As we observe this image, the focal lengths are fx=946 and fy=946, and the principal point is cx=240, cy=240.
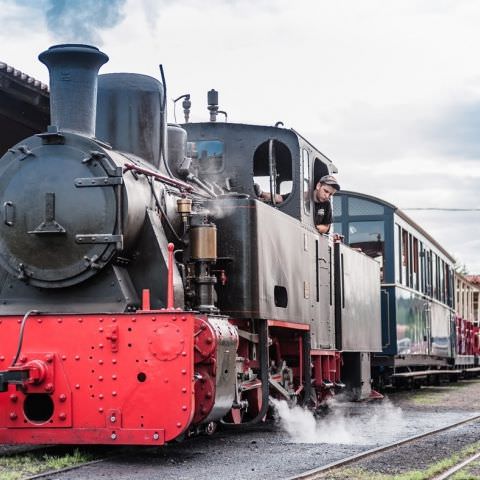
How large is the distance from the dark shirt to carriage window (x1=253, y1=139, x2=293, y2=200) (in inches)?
31.7

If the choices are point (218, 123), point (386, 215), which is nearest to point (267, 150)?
point (218, 123)

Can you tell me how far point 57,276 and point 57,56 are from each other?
163cm

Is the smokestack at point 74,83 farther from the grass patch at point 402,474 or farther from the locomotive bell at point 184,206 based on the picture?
the grass patch at point 402,474

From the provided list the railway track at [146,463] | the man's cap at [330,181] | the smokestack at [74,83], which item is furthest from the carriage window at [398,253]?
the smokestack at [74,83]

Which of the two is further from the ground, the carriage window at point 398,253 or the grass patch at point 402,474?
the carriage window at point 398,253

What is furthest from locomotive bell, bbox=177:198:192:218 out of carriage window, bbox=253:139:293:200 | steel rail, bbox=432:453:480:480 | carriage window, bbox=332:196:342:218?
carriage window, bbox=332:196:342:218

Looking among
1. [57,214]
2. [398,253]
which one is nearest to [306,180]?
[57,214]

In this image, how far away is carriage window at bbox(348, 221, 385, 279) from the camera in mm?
15688

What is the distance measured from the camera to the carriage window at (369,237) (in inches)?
618

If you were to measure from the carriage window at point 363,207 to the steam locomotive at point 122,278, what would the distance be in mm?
7297

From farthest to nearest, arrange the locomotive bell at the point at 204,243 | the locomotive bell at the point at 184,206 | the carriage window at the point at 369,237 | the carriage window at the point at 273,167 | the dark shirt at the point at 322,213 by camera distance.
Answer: the carriage window at the point at 369,237, the dark shirt at the point at 322,213, the carriage window at the point at 273,167, the locomotive bell at the point at 184,206, the locomotive bell at the point at 204,243

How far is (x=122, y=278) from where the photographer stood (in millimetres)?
6941

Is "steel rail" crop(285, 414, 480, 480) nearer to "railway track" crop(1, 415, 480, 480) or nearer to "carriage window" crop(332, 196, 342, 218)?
"railway track" crop(1, 415, 480, 480)

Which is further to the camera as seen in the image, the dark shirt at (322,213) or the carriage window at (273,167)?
the dark shirt at (322,213)
